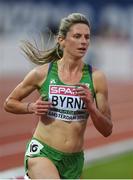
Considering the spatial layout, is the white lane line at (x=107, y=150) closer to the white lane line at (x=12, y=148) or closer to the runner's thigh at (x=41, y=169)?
the white lane line at (x=12, y=148)

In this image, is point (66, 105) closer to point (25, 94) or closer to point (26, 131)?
point (25, 94)

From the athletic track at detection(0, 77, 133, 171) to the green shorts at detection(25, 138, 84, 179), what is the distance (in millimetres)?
4277

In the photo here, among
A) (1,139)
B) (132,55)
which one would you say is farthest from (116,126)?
(132,55)

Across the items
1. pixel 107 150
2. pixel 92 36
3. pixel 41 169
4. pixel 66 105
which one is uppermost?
pixel 66 105

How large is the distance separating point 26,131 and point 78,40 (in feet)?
25.6

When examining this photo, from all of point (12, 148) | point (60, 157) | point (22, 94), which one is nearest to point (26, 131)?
point (12, 148)

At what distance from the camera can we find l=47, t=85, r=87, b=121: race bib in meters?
5.11

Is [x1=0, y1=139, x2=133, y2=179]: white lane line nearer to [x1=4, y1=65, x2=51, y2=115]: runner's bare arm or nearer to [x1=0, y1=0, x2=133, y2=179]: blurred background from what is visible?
[x1=0, y1=0, x2=133, y2=179]: blurred background

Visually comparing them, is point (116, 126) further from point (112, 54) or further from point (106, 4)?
point (106, 4)

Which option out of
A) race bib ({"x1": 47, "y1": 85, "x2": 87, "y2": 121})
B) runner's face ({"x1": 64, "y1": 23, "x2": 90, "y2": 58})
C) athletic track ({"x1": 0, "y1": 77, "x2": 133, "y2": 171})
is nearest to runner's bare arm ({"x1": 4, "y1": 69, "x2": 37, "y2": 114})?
race bib ({"x1": 47, "y1": 85, "x2": 87, "y2": 121})

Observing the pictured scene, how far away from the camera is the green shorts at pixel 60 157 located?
16.8 ft

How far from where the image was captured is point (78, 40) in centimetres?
511

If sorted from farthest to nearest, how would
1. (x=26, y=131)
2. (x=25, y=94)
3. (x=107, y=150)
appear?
(x=26, y=131)
(x=107, y=150)
(x=25, y=94)

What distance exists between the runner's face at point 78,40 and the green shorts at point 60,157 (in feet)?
2.26
